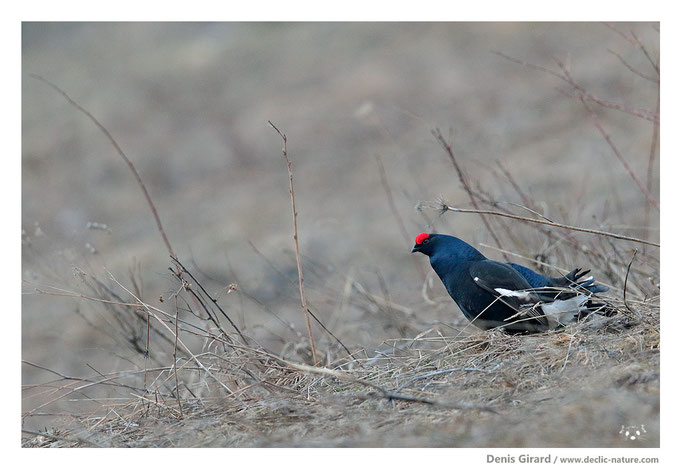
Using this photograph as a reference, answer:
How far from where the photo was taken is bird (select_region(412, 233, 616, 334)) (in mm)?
3400

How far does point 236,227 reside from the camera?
11.2 meters

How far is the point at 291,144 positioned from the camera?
13.1 m

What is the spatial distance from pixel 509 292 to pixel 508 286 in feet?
0.16

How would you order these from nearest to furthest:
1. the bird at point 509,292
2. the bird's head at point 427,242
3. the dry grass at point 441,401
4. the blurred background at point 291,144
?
the dry grass at point 441,401 < the bird at point 509,292 < the bird's head at point 427,242 < the blurred background at point 291,144

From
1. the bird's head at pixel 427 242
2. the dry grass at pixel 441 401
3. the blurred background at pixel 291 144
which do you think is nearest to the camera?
the dry grass at pixel 441 401

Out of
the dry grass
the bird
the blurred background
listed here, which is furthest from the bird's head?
the blurred background

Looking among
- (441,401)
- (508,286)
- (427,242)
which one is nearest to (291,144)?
(427,242)

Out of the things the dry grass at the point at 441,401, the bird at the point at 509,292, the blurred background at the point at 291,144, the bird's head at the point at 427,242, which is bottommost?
the dry grass at the point at 441,401

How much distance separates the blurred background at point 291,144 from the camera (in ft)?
28.4

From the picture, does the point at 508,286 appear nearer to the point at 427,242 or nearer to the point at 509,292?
the point at 509,292

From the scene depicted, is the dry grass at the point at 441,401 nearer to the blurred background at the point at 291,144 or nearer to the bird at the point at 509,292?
the bird at the point at 509,292

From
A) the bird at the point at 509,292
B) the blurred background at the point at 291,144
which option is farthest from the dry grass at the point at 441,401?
the blurred background at the point at 291,144

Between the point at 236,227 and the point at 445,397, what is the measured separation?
8.85m
